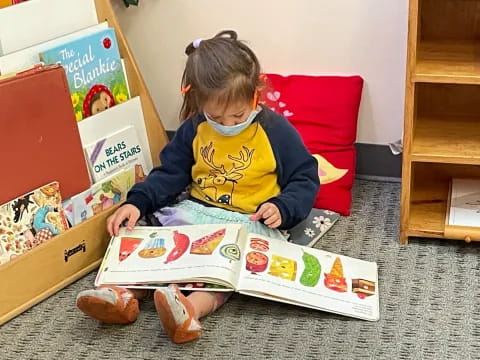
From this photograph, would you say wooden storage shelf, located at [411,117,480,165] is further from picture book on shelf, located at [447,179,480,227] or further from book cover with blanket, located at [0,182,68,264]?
book cover with blanket, located at [0,182,68,264]

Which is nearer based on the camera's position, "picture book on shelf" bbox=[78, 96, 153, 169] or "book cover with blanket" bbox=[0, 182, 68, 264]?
"book cover with blanket" bbox=[0, 182, 68, 264]

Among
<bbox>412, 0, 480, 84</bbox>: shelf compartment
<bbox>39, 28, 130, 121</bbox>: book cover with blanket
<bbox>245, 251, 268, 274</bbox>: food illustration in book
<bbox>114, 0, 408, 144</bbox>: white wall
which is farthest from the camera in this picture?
<bbox>114, 0, 408, 144</bbox>: white wall

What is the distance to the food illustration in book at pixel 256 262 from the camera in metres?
1.38

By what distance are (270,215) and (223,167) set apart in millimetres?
156

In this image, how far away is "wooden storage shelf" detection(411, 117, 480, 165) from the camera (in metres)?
1.50

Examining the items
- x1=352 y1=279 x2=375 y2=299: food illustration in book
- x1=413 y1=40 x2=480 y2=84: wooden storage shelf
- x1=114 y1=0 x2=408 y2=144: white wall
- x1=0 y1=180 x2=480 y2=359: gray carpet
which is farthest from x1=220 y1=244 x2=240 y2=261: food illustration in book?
x1=114 y1=0 x2=408 y2=144: white wall

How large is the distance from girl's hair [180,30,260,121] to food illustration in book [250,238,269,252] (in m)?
0.26

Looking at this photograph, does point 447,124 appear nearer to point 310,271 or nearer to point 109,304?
point 310,271

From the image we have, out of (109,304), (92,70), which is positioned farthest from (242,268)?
(92,70)

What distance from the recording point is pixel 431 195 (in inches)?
67.2

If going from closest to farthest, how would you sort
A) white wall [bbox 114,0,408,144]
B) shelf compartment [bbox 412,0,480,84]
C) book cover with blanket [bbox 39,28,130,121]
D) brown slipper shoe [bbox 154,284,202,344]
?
brown slipper shoe [bbox 154,284,202,344]
shelf compartment [bbox 412,0,480,84]
book cover with blanket [bbox 39,28,130,121]
white wall [bbox 114,0,408,144]

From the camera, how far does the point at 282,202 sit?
1.49 metres

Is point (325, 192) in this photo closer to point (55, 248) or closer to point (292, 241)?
point (292, 241)

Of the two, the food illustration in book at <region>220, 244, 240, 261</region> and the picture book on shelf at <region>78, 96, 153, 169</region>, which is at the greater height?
the picture book on shelf at <region>78, 96, 153, 169</region>
